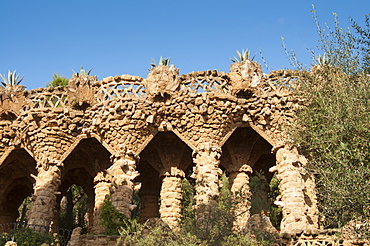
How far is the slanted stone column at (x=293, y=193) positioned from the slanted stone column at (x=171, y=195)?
3244mm

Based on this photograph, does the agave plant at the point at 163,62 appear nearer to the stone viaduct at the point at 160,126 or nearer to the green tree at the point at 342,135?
the stone viaduct at the point at 160,126

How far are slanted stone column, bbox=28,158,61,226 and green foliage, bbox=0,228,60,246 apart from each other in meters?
1.64

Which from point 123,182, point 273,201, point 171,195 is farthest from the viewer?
point 273,201

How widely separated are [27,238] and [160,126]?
4838mm

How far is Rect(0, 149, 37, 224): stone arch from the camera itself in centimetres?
1544

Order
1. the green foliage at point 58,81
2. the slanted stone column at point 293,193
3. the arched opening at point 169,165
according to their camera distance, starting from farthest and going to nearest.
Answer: the green foliage at point 58,81 < the arched opening at point 169,165 < the slanted stone column at point 293,193

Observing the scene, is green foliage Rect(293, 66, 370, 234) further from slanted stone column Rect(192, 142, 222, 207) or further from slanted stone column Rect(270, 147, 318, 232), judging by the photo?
slanted stone column Rect(192, 142, 222, 207)

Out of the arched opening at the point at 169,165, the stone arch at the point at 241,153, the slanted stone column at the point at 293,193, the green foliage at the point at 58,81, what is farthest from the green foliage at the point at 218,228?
the green foliage at the point at 58,81

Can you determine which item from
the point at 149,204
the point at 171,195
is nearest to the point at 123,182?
the point at 171,195

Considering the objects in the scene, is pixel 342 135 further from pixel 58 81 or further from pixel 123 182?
pixel 58 81

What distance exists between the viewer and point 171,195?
1375cm

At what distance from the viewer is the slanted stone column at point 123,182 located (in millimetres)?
11609

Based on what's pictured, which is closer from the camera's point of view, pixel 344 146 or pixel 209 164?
pixel 344 146

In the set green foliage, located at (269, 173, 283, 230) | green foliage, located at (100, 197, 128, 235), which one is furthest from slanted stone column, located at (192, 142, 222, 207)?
green foliage, located at (269, 173, 283, 230)
